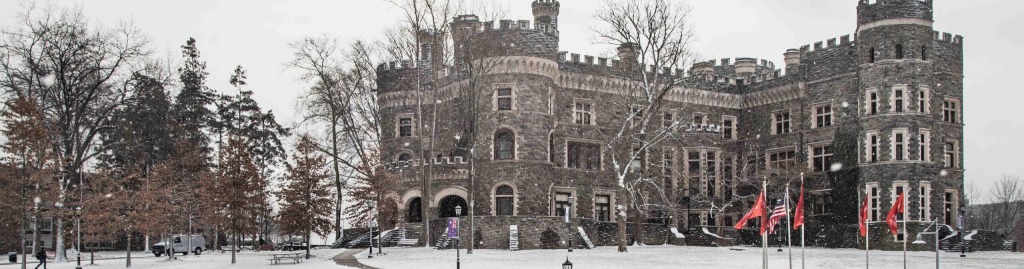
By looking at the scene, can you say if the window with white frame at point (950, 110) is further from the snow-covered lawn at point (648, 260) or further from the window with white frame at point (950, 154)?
the snow-covered lawn at point (648, 260)

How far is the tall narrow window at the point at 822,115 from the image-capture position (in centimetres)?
5368

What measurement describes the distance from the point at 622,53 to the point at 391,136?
1325cm

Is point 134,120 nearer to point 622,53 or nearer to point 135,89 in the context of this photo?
point 135,89

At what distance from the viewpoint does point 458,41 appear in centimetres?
4841

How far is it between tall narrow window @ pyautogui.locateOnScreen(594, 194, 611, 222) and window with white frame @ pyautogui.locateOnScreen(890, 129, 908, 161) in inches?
558

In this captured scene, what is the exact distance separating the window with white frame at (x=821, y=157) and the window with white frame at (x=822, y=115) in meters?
1.17

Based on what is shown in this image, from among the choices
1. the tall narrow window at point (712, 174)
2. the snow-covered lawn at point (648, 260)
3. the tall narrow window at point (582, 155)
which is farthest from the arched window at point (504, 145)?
the tall narrow window at point (712, 174)

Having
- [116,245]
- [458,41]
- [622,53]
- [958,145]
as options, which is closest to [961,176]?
[958,145]

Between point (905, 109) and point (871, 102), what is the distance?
1776 mm

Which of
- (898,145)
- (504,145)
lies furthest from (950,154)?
(504,145)

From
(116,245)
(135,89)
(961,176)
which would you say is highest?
(135,89)

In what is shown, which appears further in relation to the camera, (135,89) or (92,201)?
(135,89)

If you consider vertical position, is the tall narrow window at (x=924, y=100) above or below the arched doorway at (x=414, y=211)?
above

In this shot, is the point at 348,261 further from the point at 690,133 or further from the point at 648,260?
the point at 690,133
